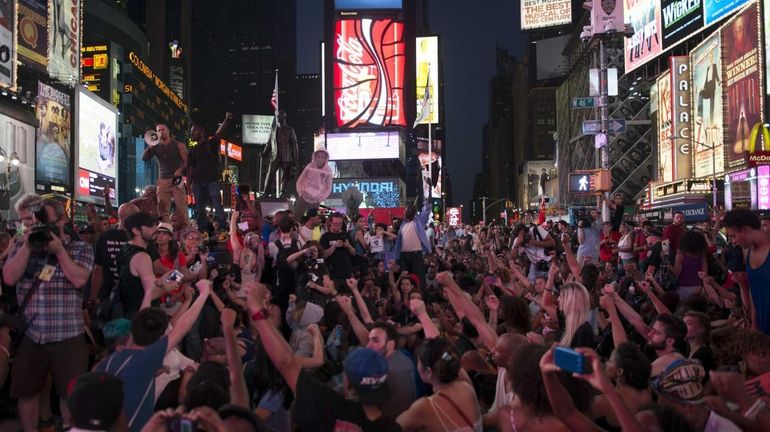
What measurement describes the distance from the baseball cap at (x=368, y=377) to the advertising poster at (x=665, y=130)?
51904mm

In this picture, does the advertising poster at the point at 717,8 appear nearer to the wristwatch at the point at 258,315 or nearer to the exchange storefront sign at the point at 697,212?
the exchange storefront sign at the point at 697,212

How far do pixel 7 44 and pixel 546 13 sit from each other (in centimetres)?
9580

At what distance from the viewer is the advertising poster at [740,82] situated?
125 feet

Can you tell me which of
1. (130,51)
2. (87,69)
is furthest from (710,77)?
(130,51)

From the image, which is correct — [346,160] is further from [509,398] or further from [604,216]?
[509,398]

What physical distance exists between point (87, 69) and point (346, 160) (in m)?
51.4

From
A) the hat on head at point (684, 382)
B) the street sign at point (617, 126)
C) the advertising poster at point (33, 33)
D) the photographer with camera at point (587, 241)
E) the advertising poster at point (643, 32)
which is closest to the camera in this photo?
the hat on head at point (684, 382)

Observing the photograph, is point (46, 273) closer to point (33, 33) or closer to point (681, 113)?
point (33, 33)

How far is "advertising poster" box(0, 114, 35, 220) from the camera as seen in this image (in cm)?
3869

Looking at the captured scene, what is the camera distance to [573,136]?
83.5m

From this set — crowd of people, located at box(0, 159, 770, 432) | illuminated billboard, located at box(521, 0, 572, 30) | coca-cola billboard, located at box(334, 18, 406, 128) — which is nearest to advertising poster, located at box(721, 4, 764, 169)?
coca-cola billboard, located at box(334, 18, 406, 128)

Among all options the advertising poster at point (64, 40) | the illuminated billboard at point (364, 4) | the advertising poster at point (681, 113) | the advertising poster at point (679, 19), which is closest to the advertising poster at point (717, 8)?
the advertising poster at point (679, 19)

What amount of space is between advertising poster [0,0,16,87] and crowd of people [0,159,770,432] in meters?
33.8

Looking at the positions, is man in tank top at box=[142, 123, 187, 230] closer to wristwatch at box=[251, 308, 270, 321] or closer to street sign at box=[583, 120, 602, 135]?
wristwatch at box=[251, 308, 270, 321]
